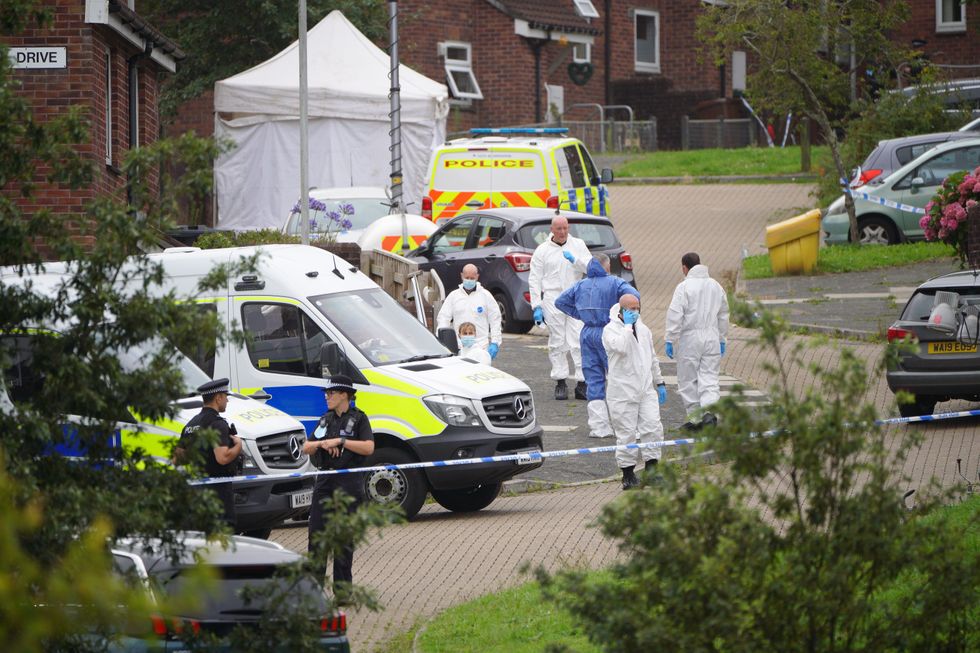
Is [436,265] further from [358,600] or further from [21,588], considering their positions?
[21,588]

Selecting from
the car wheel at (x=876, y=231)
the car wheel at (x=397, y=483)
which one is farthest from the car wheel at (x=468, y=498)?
the car wheel at (x=876, y=231)

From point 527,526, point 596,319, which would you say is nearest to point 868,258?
point 596,319

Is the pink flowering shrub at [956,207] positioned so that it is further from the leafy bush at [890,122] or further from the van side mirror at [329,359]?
the van side mirror at [329,359]

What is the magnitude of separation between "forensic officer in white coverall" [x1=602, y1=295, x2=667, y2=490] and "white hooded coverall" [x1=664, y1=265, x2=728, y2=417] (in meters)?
1.52

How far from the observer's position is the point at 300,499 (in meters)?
11.2

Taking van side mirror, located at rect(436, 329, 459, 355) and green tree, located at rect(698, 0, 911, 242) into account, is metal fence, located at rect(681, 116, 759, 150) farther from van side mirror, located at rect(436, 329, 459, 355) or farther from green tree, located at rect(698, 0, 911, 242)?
van side mirror, located at rect(436, 329, 459, 355)

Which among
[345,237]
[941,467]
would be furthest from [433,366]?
[345,237]

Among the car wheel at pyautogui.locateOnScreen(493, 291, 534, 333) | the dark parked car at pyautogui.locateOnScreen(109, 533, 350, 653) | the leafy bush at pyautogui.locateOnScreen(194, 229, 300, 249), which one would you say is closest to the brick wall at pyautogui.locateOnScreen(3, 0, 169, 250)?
the leafy bush at pyautogui.locateOnScreen(194, 229, 300, 249)

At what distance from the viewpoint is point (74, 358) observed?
540 centimetres

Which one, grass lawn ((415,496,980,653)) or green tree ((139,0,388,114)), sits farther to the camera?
green tree ((139,0,388,114))

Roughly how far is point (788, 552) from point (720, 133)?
133ft

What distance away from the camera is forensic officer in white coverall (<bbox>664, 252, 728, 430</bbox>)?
15.1 m

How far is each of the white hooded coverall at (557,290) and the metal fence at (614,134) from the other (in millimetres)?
23697

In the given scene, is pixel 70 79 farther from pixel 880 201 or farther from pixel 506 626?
pixel 880 201
